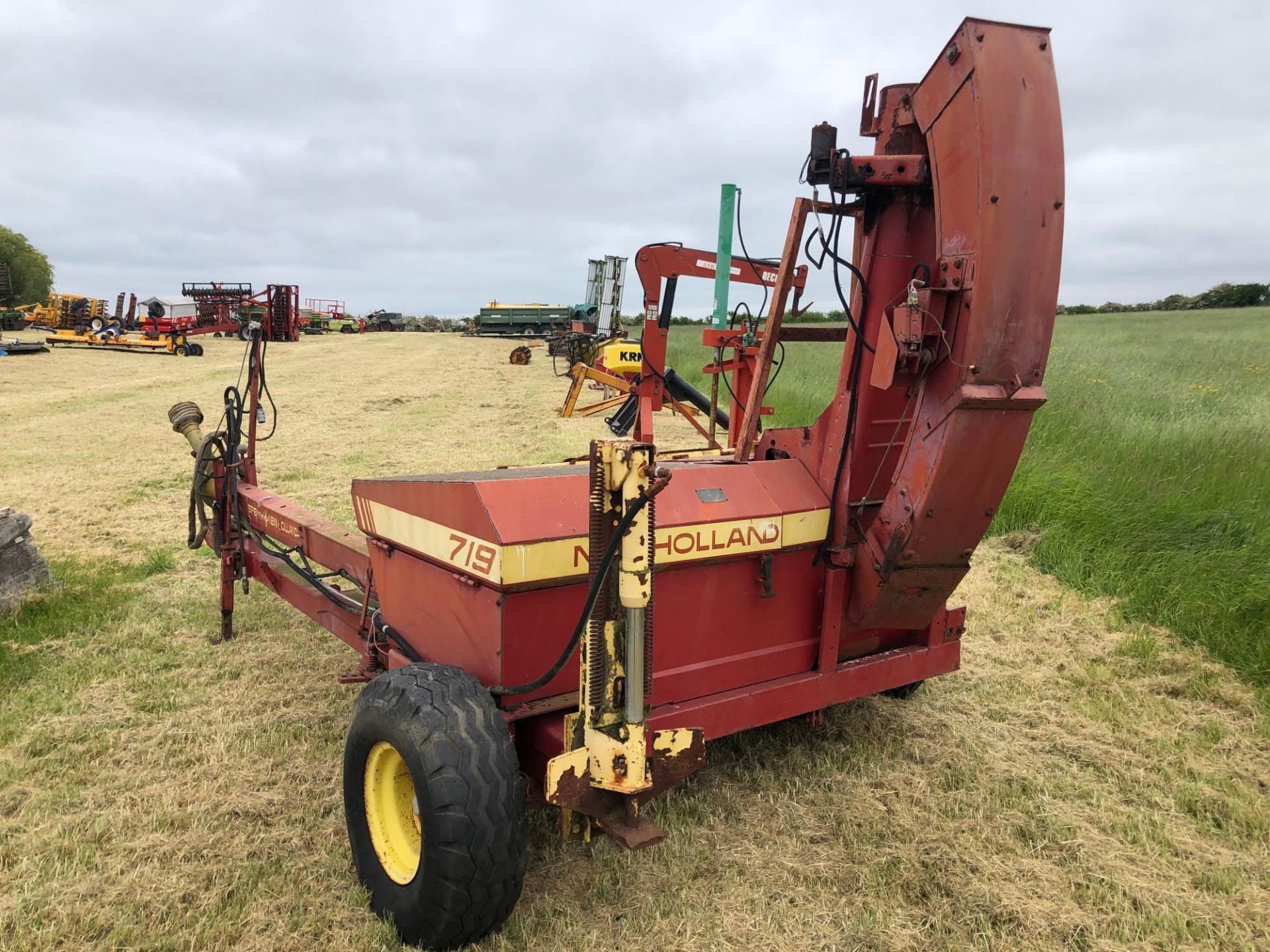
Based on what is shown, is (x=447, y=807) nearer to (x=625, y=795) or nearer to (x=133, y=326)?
(x=625, y=795)

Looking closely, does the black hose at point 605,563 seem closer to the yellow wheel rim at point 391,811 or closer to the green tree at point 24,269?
the yellow wheel rim at point 391,811

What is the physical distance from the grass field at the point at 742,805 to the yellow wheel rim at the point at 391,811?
197 mm

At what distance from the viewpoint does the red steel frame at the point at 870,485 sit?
8.33ft

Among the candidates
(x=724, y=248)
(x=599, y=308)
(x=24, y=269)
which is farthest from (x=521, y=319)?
(x=724, y=248)

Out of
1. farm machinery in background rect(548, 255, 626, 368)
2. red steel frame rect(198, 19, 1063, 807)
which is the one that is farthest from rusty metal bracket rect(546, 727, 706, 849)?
farm machinery in background rect(548, 255, 626, 368)

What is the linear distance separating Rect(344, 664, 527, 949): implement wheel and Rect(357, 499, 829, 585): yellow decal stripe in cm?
36

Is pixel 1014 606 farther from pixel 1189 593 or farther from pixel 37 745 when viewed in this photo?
pixel 37 745

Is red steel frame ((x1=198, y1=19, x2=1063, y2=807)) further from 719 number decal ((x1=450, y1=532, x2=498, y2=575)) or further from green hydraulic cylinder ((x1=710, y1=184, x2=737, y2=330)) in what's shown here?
green hydraulic cylinder ((x1=710, y1=184, x2=737, y2=330))

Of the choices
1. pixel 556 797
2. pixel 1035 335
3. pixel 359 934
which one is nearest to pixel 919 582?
pixel 1035 335

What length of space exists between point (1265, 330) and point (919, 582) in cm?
3021

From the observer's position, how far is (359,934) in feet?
8.38

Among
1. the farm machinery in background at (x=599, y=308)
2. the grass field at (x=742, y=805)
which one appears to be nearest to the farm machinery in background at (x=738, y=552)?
the grass field at (x=742, y=805)

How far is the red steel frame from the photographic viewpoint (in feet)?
8.33

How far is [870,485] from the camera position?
324 centimetres
